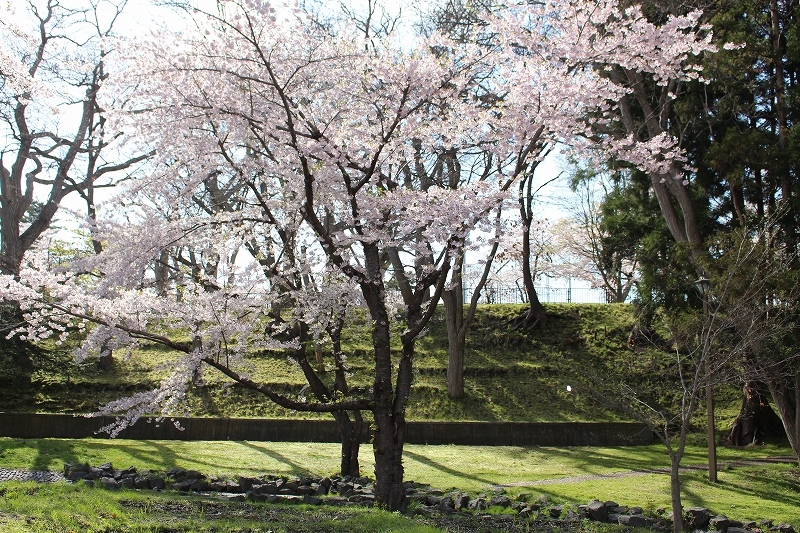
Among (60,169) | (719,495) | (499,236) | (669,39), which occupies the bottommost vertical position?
(719,495)

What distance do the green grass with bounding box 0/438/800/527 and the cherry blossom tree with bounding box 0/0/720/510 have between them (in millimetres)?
3094

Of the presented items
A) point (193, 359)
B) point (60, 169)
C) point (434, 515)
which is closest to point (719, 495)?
point (434, 515)

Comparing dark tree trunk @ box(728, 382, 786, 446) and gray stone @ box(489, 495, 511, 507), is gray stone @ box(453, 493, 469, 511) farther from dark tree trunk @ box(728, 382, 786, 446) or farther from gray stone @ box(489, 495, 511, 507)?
dark tree trunk @ box(728, 382, 786, 446)

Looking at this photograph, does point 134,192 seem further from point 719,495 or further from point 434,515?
point 719,495

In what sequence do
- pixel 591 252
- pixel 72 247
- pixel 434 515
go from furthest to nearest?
pixel 591 252
pixel 72 247
pixel 434 515

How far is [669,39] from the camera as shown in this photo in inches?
261

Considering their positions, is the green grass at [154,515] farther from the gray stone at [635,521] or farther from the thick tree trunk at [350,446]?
the gray stone at [635,521]

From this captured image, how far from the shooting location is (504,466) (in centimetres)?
1172

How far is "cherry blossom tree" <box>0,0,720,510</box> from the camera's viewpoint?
243 inches

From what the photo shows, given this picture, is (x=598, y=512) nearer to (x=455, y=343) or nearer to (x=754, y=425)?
(x=455, y=343)

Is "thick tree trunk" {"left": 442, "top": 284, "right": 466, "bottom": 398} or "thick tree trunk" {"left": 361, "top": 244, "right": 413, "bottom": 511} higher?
"thick tree trunk" {"left": 442, "top": 284, "right": 466, "bottom": 398}

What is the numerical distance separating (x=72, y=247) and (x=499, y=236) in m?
15.4

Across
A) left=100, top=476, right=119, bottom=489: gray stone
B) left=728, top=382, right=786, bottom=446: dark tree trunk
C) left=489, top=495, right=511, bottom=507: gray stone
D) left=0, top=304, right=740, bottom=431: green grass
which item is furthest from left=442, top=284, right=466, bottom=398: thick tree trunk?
left=100, top=476, right=119, bottom=489: gray stone

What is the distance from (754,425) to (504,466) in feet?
20.1
